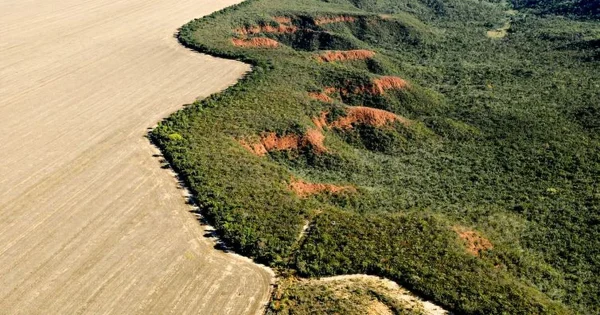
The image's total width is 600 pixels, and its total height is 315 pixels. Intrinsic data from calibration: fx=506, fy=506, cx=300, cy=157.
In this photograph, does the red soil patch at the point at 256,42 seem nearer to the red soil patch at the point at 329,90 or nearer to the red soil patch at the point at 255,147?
the red soil patch at the point at 329,90

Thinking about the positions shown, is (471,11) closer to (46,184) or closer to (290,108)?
(290,108)

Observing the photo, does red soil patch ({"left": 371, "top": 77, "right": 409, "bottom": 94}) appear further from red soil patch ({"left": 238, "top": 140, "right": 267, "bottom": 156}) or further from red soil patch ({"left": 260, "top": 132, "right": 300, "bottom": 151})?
red soil patch ({"left": 238, "top": 140, "right": 267, "bottom": 156})

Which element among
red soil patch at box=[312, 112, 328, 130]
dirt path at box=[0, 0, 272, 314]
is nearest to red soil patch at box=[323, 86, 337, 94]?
red soil patch at box=[312, 112, 328, 130]

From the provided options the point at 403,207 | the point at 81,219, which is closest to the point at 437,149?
the point at 403,207

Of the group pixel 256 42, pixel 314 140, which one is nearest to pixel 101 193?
pixel 314 140

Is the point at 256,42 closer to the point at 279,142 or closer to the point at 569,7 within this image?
the point at 279,142

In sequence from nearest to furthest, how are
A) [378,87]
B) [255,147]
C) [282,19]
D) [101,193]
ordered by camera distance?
[101,193]
[255,147]
[378,87]
[282,19]
